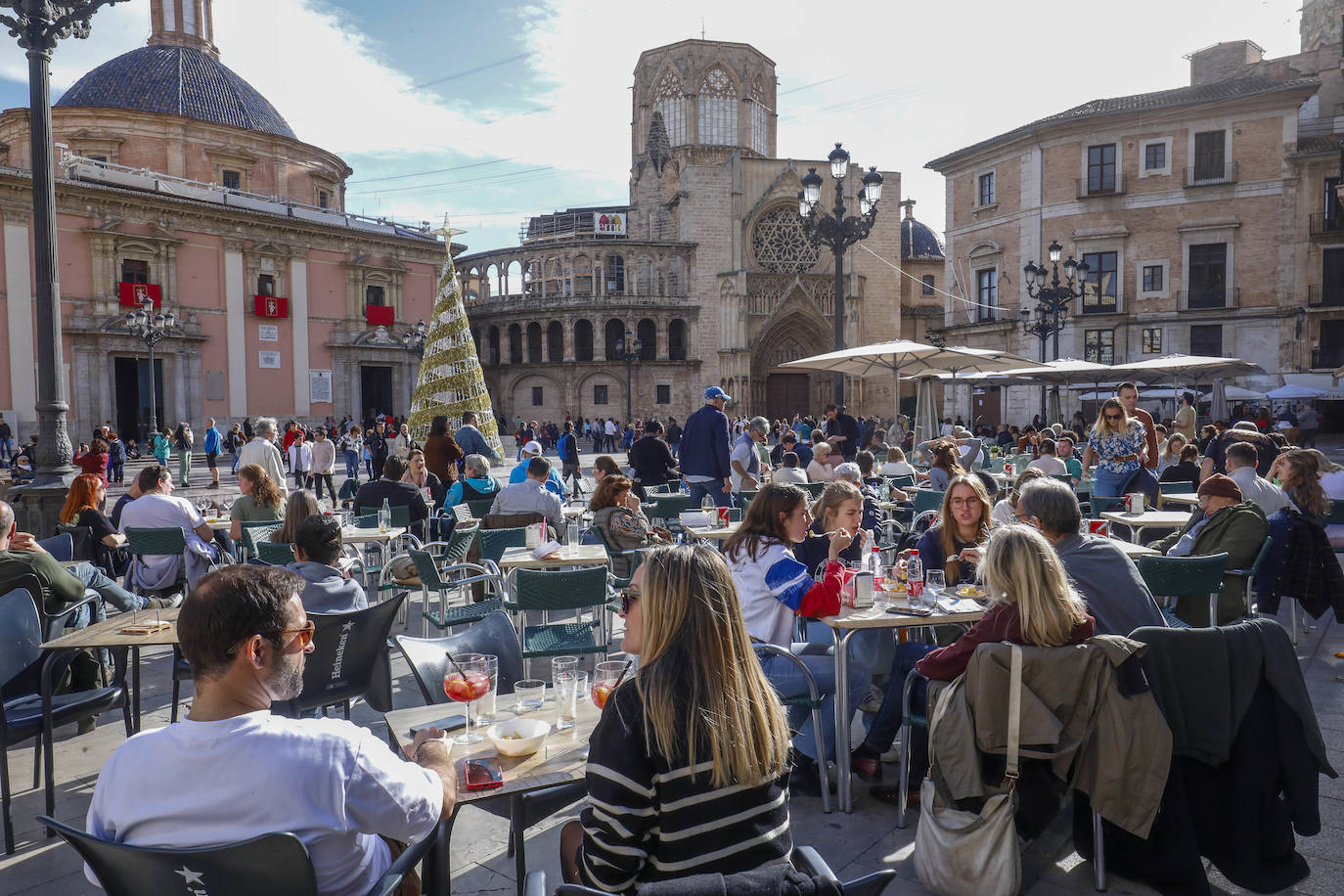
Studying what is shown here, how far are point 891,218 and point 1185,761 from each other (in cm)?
3861

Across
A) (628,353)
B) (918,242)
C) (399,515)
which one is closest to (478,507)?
(399,515)

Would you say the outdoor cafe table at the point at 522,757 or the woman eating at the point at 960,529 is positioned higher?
Answer: the woman eating at the point at 960,529

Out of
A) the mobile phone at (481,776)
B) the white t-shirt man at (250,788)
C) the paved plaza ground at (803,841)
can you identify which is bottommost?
the paved plaza ground at (803,841)

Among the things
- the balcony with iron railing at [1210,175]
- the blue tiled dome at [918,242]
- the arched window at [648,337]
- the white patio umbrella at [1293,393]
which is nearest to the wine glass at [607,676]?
the white patio umbrella at [1293,393]

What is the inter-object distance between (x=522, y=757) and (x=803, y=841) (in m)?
1.53

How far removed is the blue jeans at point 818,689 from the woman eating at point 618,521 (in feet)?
7.32

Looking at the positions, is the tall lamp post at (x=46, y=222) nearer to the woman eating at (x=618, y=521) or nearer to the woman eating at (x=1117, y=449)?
the woman eating at (x=618, y=521)

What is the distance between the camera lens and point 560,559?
5789mm

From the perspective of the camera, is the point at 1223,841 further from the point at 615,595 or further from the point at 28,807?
the point at 28,807

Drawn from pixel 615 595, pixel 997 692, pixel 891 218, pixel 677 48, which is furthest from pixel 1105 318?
pixel 997 692

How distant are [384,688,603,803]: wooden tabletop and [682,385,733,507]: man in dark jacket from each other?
244 inches

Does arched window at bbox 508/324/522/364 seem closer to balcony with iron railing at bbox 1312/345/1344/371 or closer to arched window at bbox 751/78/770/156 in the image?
arched window at bbox 751/78/770/156

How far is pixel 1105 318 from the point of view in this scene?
1098 inches

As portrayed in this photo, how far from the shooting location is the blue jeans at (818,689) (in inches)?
144
